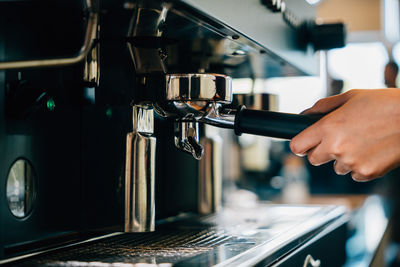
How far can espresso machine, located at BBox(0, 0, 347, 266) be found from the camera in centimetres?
64

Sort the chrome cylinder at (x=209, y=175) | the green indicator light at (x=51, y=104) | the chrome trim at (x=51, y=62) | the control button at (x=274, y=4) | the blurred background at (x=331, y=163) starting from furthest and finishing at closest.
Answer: the blurred background at (x=331, y=163) < the chrome cylinder at (x=209, y=175) < the control button at (x=274, y=4) < the green indicator light at (x=51, y=104) < the chrome trim at (x=51, y=62)

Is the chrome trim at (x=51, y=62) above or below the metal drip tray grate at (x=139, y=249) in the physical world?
above

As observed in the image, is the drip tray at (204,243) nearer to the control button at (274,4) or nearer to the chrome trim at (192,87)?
the chrome trim at (192,87)

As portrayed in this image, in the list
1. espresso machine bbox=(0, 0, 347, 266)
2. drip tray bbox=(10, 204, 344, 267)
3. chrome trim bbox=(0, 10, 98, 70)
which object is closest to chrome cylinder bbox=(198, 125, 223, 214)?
drip tray bbox=(10, 204, 344, 267)

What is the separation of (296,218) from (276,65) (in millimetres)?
312

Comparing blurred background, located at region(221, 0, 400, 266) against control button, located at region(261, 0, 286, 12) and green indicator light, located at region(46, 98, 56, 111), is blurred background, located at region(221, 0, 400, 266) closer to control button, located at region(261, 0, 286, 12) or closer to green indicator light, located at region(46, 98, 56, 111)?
control button, located at region(261, 0, 286, 12)

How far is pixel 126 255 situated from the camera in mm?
646

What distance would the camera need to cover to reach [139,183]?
0.67 meters

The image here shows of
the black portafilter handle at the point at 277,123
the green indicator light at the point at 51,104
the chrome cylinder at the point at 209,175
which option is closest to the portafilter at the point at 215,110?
the black portafilter handle at the point at 277,123

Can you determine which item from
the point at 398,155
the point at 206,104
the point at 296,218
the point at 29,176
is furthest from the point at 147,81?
the point at 296,218

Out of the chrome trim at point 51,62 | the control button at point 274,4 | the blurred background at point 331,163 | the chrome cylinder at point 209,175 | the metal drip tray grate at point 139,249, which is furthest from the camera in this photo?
the blurred background at point 331,163

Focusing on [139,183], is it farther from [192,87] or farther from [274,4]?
[274,4]

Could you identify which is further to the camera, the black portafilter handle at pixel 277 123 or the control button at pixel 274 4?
the control button at pixel 274 4

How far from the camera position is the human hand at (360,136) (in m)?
0.64
